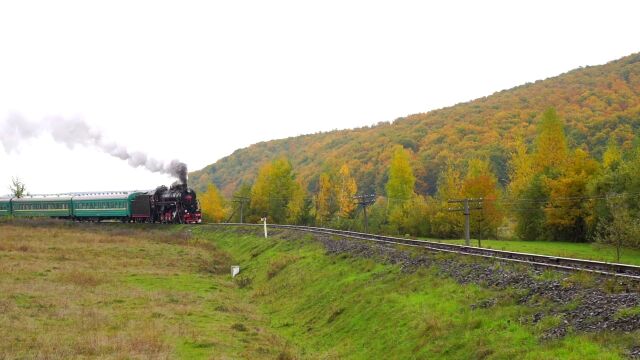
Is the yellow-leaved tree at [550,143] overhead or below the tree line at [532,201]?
overhead

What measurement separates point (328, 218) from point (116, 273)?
5653 centimetres

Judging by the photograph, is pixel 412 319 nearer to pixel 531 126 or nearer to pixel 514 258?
pixel 514 258

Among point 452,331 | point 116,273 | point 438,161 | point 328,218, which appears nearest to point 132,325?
point 452,331

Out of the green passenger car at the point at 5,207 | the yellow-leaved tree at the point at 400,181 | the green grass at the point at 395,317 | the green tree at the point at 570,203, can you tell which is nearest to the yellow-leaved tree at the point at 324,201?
the yellow-leaved tree at the point at 400,181

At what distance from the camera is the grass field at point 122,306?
20.9 m

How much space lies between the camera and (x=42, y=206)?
295 feet

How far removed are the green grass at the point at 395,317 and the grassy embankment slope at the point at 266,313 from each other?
5 cm

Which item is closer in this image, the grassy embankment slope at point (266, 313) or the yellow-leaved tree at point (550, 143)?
the grassy embankment slope at point (266, 313)

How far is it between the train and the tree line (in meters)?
21.0

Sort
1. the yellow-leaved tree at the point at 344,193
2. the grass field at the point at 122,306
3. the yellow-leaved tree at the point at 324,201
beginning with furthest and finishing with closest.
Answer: the yellow-leaved tree at the point at 324,201 < the yellow-leaved tree at the point at 344,193 < the grass field at the point at 122,306

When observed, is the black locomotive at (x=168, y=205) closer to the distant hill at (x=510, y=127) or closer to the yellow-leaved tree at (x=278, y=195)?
the yellow-leaved tree at (x=278, y=195)

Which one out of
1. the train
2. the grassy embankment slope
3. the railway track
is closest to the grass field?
the grassy embankment slope

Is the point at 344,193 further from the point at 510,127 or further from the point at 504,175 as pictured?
the point at 510,127

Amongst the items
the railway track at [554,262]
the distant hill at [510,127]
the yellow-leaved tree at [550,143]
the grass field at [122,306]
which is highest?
the distant hill at [510,127]
